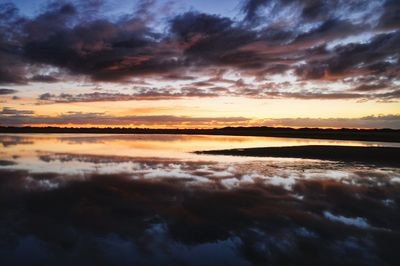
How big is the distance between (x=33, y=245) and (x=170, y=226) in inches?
129

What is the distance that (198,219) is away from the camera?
403 inches

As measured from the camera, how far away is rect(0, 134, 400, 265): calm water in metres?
7.46

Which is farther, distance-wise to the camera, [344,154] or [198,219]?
[344,154]

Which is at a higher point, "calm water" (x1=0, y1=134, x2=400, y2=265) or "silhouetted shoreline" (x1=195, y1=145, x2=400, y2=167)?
"silhouetted shoreline" (x1=195, y1=145, x2=400, y2=167)

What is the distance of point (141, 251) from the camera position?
25.1 feet

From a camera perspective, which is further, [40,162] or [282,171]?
[40,162]

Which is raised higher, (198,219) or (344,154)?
(344,154)

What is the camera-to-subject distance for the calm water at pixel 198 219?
746 centimetres

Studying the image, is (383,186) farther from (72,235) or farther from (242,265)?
(72,235)

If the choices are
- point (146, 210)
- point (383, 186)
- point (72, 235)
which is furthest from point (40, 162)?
point (383, 186)

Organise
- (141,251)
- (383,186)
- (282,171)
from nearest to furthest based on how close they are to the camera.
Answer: (141,251)
(383,186)
(282,171)

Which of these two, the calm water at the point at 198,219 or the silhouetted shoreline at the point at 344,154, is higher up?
the silhouetted shoreline at the point at 344,154

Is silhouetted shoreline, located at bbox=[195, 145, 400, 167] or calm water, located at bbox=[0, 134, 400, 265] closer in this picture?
calm water, located at bbox=[0, 134, 400, 265]

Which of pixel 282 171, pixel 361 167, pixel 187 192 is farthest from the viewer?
pixel 361 167
